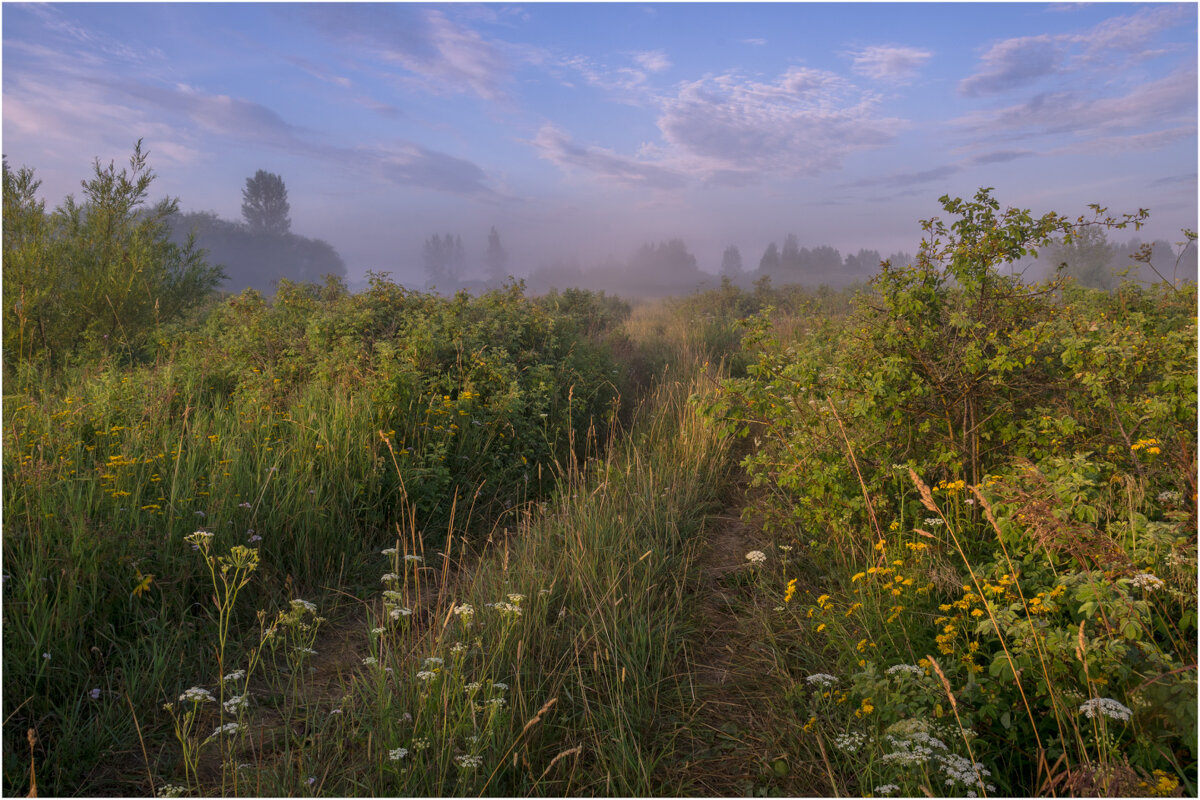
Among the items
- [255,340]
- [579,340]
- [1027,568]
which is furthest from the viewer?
[579,340]

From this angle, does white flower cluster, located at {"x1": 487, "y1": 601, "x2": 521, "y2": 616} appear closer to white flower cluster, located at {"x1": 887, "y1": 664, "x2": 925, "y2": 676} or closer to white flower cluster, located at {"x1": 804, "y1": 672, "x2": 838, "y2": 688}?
white flower cluster, located at {"x1": 804, "y1": 672, "x2": 838, "y2": 688}

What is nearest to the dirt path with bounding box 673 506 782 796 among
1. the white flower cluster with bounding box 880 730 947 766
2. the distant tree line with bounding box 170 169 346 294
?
the white flower cluster with bounding box 880 730 947 766

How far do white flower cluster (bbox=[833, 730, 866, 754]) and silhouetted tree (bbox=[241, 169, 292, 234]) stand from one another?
80674 millimetres

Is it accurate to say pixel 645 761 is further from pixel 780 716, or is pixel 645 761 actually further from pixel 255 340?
pixel 255 340

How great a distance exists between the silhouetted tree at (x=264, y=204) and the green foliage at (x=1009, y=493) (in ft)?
261

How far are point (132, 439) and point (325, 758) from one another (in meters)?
3.09

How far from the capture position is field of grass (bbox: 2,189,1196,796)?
230 centimetres

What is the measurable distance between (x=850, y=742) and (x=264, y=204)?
276 ft

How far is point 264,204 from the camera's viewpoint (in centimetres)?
7275

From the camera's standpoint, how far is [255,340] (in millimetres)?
7305

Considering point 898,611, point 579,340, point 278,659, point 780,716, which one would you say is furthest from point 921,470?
point 579,340

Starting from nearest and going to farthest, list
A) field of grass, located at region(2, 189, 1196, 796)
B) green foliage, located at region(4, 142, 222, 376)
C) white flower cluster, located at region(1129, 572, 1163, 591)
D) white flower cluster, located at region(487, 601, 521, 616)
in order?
white flower cluster, located at region(1129, 572, 1163, 591) → field of grass, located at region(2, 189, 1196, 796) → white flower cluster, located at region(487, 601, 521, 616) → green foliage, located at region(4, 142, 222, 376)

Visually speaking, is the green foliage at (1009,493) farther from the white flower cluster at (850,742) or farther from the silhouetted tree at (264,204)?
the silhouetted tree at (264,204)

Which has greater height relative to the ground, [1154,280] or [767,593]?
[1154,280]
